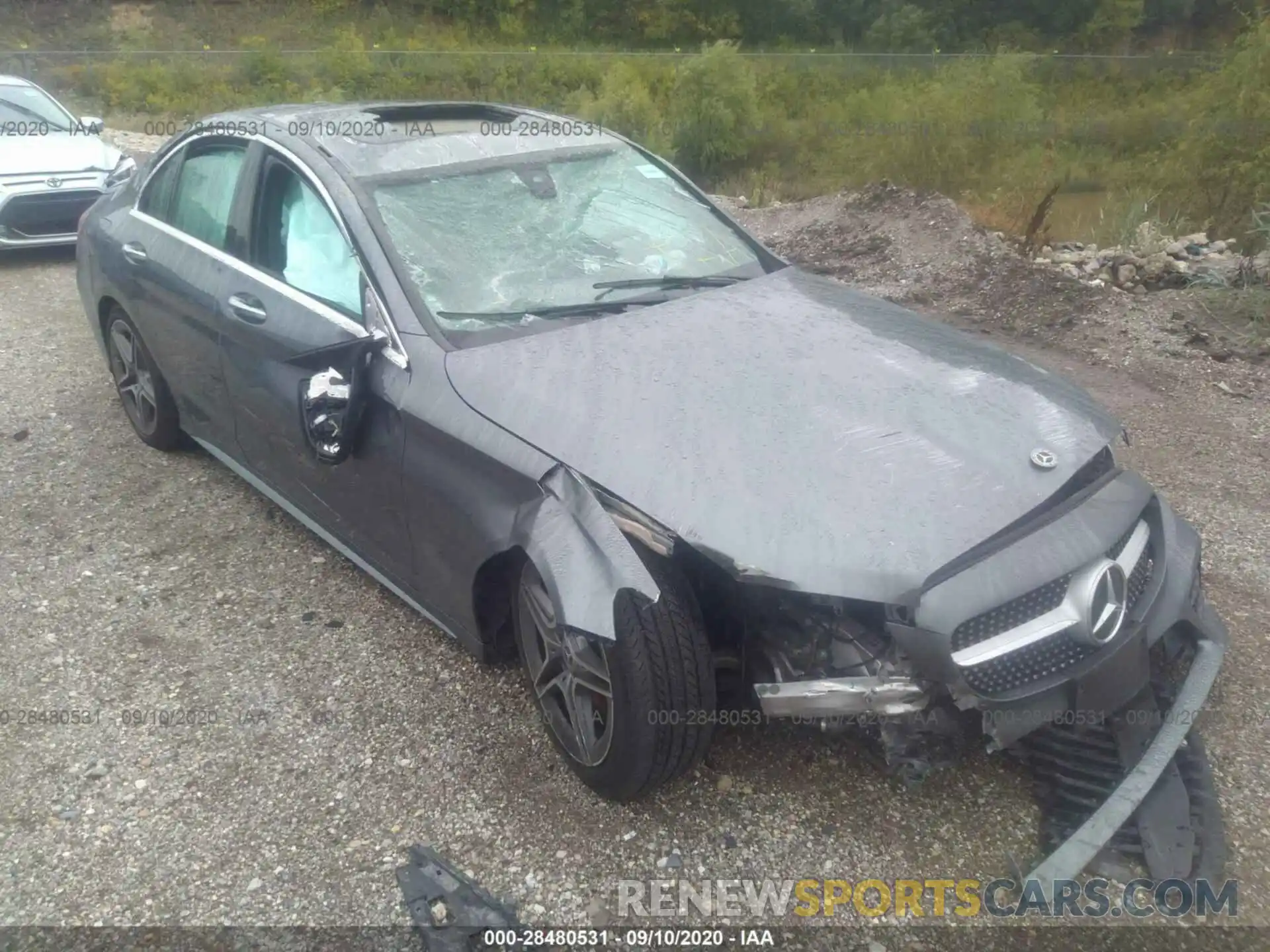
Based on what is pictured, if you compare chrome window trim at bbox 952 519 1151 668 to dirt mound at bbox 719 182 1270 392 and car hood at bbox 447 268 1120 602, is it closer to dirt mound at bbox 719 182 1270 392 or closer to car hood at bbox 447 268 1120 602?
car hood at bbox 447 268 1120 602

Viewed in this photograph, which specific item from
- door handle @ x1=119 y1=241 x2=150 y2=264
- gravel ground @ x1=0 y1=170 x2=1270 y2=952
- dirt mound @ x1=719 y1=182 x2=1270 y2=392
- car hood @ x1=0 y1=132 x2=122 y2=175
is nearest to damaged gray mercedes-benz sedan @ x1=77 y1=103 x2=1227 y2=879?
gravel ground @ x1=0 y1=170 x2=1270 y2=952

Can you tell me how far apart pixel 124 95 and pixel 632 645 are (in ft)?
91.0

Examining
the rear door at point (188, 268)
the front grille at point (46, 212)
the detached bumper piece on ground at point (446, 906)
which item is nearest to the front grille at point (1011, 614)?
the detached bumper piece on ground at point (446, 906)

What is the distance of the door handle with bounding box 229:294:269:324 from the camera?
352cm

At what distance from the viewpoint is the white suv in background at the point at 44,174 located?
7.99 metres

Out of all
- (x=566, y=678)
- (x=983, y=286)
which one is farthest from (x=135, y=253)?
(x=983, y=286)

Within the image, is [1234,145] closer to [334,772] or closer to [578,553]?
[578,553]

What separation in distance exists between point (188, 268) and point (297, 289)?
843mm

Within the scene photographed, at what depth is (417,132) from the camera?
3801 mm

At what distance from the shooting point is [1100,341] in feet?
20.4

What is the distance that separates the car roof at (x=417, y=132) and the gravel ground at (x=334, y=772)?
1569mm

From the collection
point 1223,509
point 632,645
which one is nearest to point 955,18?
point 1223,509

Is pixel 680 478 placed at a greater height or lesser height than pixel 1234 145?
greater

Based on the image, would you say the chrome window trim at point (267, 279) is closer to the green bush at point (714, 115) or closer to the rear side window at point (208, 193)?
the rear side window at point (208, 193)
